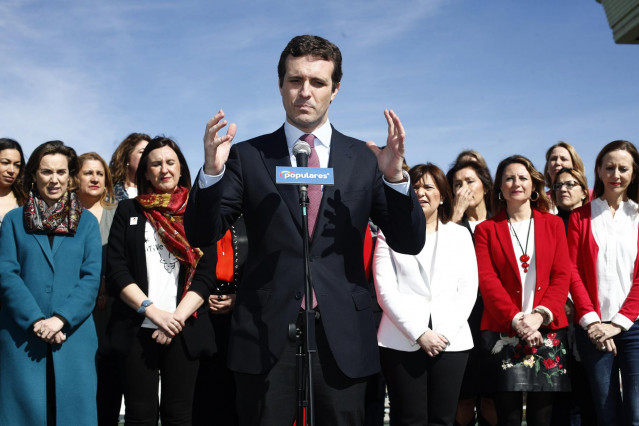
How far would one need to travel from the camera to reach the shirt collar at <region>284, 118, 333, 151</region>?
274 cm

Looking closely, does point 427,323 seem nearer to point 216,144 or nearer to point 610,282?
point 610,282

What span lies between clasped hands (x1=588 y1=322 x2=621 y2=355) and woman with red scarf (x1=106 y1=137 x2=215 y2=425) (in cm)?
254

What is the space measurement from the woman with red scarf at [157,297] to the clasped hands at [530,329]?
2010 mm

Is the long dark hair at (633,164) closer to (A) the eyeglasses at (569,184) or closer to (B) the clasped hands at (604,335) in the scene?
(A) the eyeglasses at (569,184)

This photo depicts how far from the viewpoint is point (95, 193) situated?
524 centimetres

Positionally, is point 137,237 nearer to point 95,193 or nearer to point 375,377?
point 95,193

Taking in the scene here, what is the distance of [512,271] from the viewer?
14.9 ft

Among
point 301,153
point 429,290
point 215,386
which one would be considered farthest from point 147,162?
point 301,153

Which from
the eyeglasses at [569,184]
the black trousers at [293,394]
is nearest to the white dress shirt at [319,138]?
the black trousers at [293,394]

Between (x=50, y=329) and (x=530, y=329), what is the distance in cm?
308

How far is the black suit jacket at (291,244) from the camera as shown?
2.49 metres

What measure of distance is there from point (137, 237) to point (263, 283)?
6.60ft

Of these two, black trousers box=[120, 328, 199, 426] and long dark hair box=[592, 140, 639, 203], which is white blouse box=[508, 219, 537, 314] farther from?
black trousers box=[120, 328, 199, 426]

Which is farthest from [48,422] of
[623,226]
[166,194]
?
[623,226]
